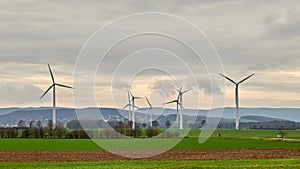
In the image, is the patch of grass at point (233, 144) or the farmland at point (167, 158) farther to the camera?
the patch of grass at point (233, 144)

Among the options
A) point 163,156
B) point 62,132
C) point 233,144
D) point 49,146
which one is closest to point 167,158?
point 163,156

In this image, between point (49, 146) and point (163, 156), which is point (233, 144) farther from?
point (163, 156)

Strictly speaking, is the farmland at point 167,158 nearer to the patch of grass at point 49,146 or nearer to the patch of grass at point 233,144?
the patch of grass at point 49,146

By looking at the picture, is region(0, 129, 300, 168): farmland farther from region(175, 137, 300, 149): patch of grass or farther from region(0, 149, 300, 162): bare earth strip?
region(175, 137, 300, 149): patch of grass

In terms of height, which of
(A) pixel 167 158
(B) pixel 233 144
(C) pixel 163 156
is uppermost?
(B) pixel 233 144

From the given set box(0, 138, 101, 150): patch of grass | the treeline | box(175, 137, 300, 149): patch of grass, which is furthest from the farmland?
the treeline

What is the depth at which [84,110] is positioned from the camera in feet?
174

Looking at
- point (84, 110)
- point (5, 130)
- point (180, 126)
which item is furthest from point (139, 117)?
point (84, 110)

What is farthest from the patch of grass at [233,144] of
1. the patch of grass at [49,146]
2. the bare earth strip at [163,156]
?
the bare earth strip at [163,156]

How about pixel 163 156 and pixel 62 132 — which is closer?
pixel 163 156

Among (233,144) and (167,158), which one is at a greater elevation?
(233,144)

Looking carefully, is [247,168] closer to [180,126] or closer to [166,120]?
[180,126]

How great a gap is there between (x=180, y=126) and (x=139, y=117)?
1972 centimetres

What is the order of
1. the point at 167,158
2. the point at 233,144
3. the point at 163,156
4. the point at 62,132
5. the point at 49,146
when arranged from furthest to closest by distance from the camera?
the point at 62,132 < the point at 233,144 < the point at 49,146 < the point at 163,156 < the point at 167,158
